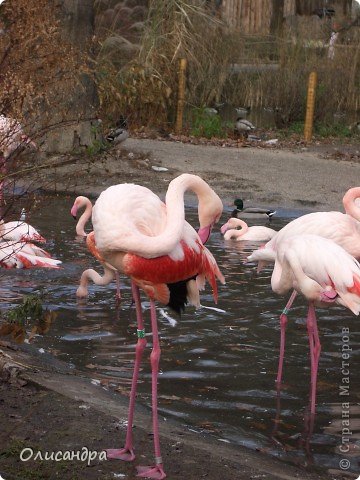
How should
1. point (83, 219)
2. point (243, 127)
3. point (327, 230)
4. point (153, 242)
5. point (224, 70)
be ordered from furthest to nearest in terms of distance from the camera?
point (224, 70), point (243, 127), point (83, 219), point (327, 230), point (153, 242)

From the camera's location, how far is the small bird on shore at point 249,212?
10672 millimetres

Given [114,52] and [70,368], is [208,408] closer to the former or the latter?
[70,368]

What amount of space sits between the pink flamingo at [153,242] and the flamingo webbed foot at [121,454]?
0.21 feet

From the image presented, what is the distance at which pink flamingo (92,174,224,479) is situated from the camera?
13.0 ft

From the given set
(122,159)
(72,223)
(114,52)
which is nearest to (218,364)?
(72,223)

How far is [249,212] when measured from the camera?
10680 millimetres

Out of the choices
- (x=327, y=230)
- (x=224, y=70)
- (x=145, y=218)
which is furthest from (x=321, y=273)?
(x=224, y=70)

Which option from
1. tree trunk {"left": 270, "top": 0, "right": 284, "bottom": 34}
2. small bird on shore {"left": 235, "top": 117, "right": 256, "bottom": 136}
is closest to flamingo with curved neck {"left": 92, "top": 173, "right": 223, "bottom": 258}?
small bird on shore {"left": 235, "top": 117, "right": 256, "bottom": 136}

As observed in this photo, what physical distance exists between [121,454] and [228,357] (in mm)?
1872

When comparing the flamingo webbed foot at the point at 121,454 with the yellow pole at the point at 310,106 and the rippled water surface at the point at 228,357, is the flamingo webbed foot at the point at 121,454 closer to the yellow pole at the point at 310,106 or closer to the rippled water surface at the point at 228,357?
the rippled water surface at the point at 228,357

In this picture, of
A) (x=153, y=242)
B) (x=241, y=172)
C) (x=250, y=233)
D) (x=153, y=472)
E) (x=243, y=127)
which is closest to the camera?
(x=153, y=472)

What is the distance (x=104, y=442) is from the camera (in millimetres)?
3777

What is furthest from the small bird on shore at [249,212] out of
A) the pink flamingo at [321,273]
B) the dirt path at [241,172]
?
the pink flamingo at [321,273]

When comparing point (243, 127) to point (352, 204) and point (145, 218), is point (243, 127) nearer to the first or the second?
point (352, 204)
